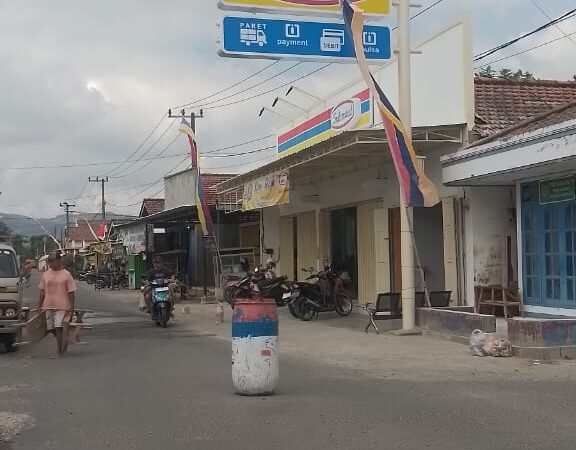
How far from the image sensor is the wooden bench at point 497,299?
50.3 ft

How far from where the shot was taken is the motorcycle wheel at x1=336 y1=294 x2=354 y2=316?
63.8 ft

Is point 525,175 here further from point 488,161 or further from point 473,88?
point 473,88

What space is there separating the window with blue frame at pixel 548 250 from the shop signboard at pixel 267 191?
764cm

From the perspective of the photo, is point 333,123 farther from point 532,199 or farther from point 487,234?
point 532,199

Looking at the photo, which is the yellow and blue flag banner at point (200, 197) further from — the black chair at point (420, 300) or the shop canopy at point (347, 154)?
the black chair at point (420, 300)

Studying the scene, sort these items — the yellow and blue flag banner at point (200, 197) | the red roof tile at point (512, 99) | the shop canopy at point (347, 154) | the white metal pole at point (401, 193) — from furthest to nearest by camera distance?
the yellow and blue flag banner at point (200, 197), the red roof tile at point (512, 99), the shop canopy at point (347, 154), the white metal pole at point (401, 193)

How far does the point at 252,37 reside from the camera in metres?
13.8

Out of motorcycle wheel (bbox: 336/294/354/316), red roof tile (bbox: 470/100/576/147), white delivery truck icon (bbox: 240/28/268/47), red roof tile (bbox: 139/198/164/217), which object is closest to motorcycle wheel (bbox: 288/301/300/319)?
motorcycle wheel (bbox: 336/294/354/316)

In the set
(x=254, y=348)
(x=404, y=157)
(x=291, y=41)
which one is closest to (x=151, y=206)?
(x=291, y=41)

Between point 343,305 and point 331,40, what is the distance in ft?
25.0

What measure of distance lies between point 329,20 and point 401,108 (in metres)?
2.21

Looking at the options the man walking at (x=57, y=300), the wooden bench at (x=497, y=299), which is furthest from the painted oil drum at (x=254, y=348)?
the wooden bench at (x=497, y=299)

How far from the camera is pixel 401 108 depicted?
14852 millimetres

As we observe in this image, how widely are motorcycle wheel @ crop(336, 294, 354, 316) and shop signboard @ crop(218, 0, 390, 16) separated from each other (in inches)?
302
